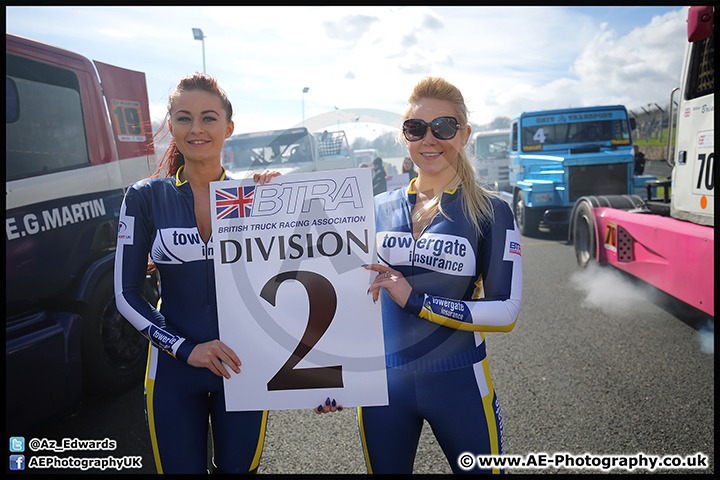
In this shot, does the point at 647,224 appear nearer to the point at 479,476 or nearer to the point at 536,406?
the point at 536,406

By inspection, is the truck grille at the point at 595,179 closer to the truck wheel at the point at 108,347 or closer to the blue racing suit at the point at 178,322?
the truck wheel at the point at 108,347

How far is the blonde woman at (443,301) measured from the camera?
1705mm

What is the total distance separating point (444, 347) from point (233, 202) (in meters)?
1.03

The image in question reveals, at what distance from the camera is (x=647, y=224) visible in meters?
5.06

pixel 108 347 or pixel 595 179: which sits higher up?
pixel 595 179

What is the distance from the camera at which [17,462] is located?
9.40ft

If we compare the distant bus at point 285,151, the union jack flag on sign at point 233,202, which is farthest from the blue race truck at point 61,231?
the distant bus at point 285,151

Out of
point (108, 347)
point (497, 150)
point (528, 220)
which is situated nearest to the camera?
point (108, 347)

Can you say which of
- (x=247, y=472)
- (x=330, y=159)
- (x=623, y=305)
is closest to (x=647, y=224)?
(x=623, y=305)

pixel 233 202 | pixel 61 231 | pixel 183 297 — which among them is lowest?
pixel 183 297

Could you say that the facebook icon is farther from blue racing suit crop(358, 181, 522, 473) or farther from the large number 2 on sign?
blue racing suit crop(358, 181, 522, 473)

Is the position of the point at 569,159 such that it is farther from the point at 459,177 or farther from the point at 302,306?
the point at 302,306

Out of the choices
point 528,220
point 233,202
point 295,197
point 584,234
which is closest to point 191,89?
point 233,202

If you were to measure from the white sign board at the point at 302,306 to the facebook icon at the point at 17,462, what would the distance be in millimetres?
2148
